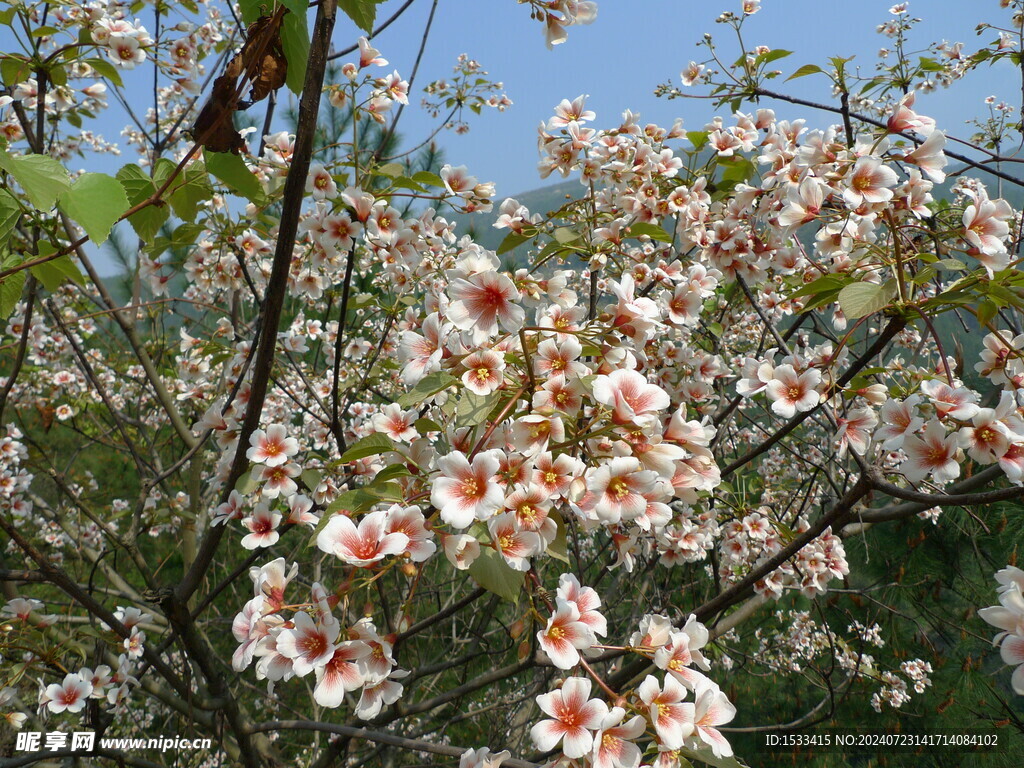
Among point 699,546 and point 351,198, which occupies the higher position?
point 351,198

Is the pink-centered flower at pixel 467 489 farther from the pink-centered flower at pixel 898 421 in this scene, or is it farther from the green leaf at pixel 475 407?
the pink-centered flower at pixel 898 421

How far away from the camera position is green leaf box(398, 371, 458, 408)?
2.55ft

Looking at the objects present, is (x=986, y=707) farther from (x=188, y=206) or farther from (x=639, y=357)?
(x=188, y=206)

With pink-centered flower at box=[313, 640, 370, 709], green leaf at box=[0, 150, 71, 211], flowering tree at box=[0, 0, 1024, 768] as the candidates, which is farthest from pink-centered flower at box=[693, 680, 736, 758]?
green leaf at box=[0, 150, 71, 211]

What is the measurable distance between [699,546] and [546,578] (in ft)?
A: 4.37

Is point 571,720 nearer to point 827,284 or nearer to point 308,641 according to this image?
point 308,641

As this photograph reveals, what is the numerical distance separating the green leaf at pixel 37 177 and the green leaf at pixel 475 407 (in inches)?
18.5

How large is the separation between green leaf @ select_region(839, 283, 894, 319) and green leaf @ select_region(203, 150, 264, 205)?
856 millimetres

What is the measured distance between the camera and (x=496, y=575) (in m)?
0.71

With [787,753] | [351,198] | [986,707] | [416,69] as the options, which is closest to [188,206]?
[351,198]

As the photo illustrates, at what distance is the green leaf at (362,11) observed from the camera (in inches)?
30.2

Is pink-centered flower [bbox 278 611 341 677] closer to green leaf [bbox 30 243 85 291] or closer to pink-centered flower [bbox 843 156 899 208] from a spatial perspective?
green leaf [bbox 30 243 85 291]

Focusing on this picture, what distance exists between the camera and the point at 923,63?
1.68 meters

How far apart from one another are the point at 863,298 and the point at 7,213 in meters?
1.15
